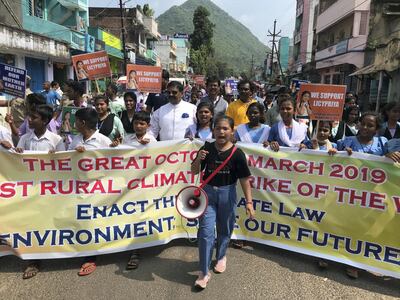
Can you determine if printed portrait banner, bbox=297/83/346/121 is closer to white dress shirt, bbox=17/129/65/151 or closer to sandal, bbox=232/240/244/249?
sandal, bbox=232/240/244/249

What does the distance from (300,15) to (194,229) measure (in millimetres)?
52222

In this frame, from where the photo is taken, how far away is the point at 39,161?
3777 mm

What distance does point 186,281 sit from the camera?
→ 3.56 meters

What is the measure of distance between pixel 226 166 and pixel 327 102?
6.78 feet

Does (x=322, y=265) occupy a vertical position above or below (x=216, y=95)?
below

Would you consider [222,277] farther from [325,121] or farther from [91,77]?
[91,77]

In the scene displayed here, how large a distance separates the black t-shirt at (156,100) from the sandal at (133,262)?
3590 mm

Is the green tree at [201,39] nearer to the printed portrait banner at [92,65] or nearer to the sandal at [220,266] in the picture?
the printed portrait banner at [92,65]

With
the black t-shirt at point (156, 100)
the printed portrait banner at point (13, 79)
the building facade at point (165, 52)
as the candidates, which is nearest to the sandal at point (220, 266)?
the black t-shirt at point (156, 100)

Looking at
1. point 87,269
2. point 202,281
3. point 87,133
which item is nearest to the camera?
point 202,281

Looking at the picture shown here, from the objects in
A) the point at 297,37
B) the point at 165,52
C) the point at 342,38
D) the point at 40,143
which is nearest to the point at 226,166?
the point at 40,143

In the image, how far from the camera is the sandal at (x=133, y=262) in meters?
3.77

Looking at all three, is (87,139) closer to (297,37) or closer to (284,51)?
(297,37)

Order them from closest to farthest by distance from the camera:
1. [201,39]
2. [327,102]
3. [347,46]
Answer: [327,102], [347,46], [201,39]
